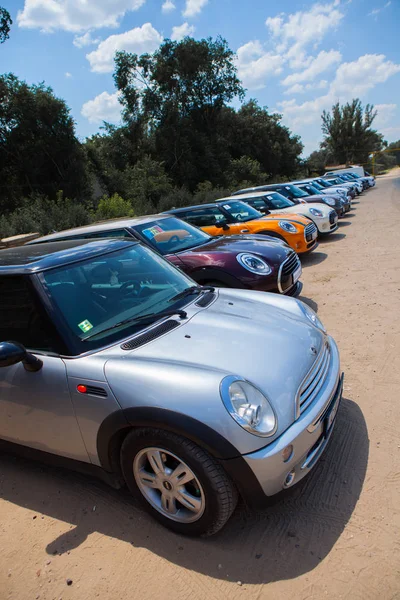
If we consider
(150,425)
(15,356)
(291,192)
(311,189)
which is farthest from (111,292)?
(311,189)

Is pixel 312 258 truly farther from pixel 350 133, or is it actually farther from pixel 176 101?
pixel 350 133

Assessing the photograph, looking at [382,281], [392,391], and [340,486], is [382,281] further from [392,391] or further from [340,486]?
[340,486]

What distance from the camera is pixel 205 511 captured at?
2.17m

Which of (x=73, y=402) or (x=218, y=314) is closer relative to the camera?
(x=73, y=402)

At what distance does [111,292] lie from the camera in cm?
302

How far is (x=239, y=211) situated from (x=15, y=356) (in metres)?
7.50

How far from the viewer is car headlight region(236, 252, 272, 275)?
527cm

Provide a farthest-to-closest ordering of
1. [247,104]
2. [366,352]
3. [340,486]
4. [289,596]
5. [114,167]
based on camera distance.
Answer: [247,104]
[114,167]
[366,352]
[340,486]
[289,596]

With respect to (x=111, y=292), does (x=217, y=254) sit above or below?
below

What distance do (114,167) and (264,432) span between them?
34.0 meters

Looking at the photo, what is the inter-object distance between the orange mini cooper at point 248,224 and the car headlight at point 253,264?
8.42 feet

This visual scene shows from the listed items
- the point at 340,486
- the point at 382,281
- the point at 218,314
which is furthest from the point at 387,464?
the point at 382,281

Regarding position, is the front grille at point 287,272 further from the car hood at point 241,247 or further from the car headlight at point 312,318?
the car headlight at point 312,318

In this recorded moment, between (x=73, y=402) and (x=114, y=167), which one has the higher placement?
(x=114, y=167)
